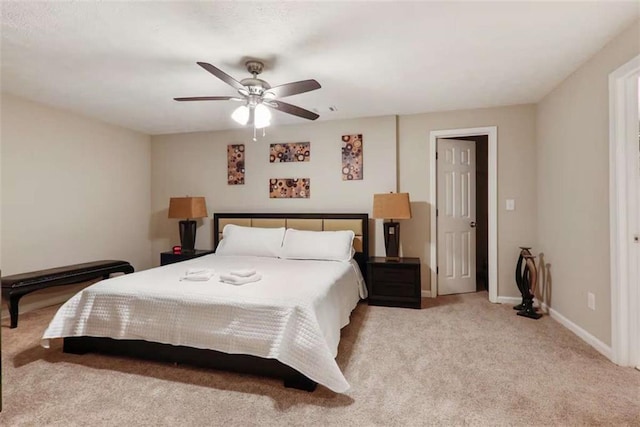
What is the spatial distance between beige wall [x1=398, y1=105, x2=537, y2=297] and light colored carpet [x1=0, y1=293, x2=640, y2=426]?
3.95 ft

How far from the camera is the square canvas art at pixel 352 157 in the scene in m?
4.38

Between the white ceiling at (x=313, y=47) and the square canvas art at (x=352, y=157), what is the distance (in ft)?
2.29

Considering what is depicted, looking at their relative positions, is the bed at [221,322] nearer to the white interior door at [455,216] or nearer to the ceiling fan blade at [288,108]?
the ceiling fan blade at [288,108]

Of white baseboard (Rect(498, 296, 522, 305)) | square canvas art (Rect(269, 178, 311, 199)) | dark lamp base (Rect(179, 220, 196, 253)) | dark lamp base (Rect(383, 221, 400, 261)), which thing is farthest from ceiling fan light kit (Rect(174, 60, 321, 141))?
white baseboard (Rect(498, 296, 522, 305))

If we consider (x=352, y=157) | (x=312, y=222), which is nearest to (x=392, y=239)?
(x=312, y=222)

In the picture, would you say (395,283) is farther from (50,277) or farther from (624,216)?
(50,277)

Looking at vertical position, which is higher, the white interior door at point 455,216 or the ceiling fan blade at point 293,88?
the ceiling fan blade at point 293,88

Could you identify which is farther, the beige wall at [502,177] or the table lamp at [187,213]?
the table lamp at [187,213]

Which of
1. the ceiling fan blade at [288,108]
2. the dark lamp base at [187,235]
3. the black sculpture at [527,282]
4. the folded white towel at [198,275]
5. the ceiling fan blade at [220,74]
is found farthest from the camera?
the dark lamp base at [187,235]

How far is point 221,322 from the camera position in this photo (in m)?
2.34

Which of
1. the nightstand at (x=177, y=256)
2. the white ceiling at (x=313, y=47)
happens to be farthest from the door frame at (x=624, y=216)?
the nightstand at (x=177, y=256)

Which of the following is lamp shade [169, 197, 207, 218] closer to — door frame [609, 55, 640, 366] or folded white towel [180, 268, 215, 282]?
folded white towel [180, 268, 215, 282]

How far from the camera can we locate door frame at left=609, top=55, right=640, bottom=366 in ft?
8.00

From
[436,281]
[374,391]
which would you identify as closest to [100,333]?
[374,391]
